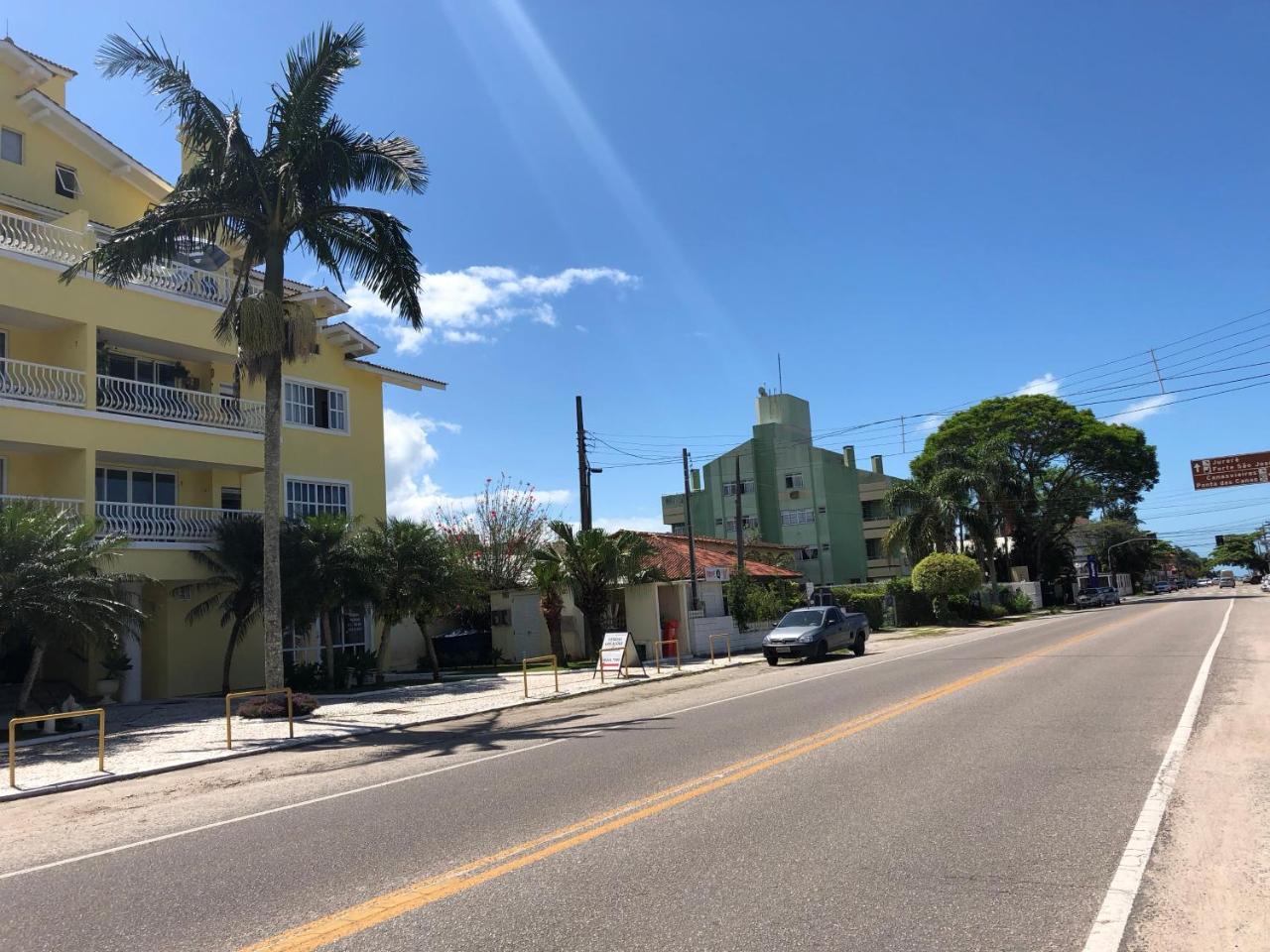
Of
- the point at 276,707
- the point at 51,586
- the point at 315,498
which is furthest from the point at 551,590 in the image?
the point at 51,586

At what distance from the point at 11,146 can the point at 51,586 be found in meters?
13.4

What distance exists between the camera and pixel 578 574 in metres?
28.5

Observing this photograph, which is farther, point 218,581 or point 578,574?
point 578,574

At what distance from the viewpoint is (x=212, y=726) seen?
52.2 feet

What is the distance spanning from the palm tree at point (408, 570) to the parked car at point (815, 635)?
8967 mm

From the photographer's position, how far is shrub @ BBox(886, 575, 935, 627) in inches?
1857

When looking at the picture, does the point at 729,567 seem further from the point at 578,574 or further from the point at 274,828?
the point at 274,828

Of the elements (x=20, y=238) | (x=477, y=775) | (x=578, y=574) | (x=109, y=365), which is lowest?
(x=477, y=775)

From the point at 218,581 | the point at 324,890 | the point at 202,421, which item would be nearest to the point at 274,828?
the point at 324,890

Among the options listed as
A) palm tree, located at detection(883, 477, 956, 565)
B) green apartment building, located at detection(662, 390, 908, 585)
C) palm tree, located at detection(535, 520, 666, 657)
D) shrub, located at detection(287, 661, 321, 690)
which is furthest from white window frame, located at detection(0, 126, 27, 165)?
green apartment building, located at detection(662, 390, 908, 585)

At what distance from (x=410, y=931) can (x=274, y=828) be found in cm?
346

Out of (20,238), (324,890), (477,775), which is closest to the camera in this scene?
(324,890)

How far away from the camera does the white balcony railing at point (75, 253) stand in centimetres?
1980

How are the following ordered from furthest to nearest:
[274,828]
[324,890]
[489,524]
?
[489,524] < [274,828] < [324,890]
